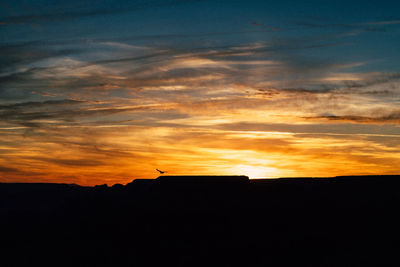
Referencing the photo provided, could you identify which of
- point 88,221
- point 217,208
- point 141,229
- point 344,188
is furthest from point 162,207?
point 88,221

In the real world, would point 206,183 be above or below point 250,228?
above

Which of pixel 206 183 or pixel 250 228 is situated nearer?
pixel 250 228

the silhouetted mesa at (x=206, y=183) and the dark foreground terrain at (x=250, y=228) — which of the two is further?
the silhouetted mesa at (x=206, y=183)

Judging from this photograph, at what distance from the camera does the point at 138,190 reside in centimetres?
8638

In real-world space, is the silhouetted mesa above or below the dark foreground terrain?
above

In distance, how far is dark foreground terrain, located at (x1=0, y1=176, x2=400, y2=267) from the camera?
31094 mm

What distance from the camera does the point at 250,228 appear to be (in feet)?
118

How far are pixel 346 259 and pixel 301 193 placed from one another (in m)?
11.5

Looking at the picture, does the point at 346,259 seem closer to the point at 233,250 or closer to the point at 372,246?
the point at 372,246

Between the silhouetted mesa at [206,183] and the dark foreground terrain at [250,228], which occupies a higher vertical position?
the silhouetted mesa at [206,183]

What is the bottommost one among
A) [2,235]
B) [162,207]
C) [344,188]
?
[2,235]

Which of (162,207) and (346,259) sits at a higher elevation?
(162,207)

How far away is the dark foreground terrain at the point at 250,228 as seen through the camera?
31094 mm

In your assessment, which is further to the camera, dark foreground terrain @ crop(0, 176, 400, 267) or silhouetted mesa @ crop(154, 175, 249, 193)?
silhouetted mesa @ crop(154, 175, 249, 193)
